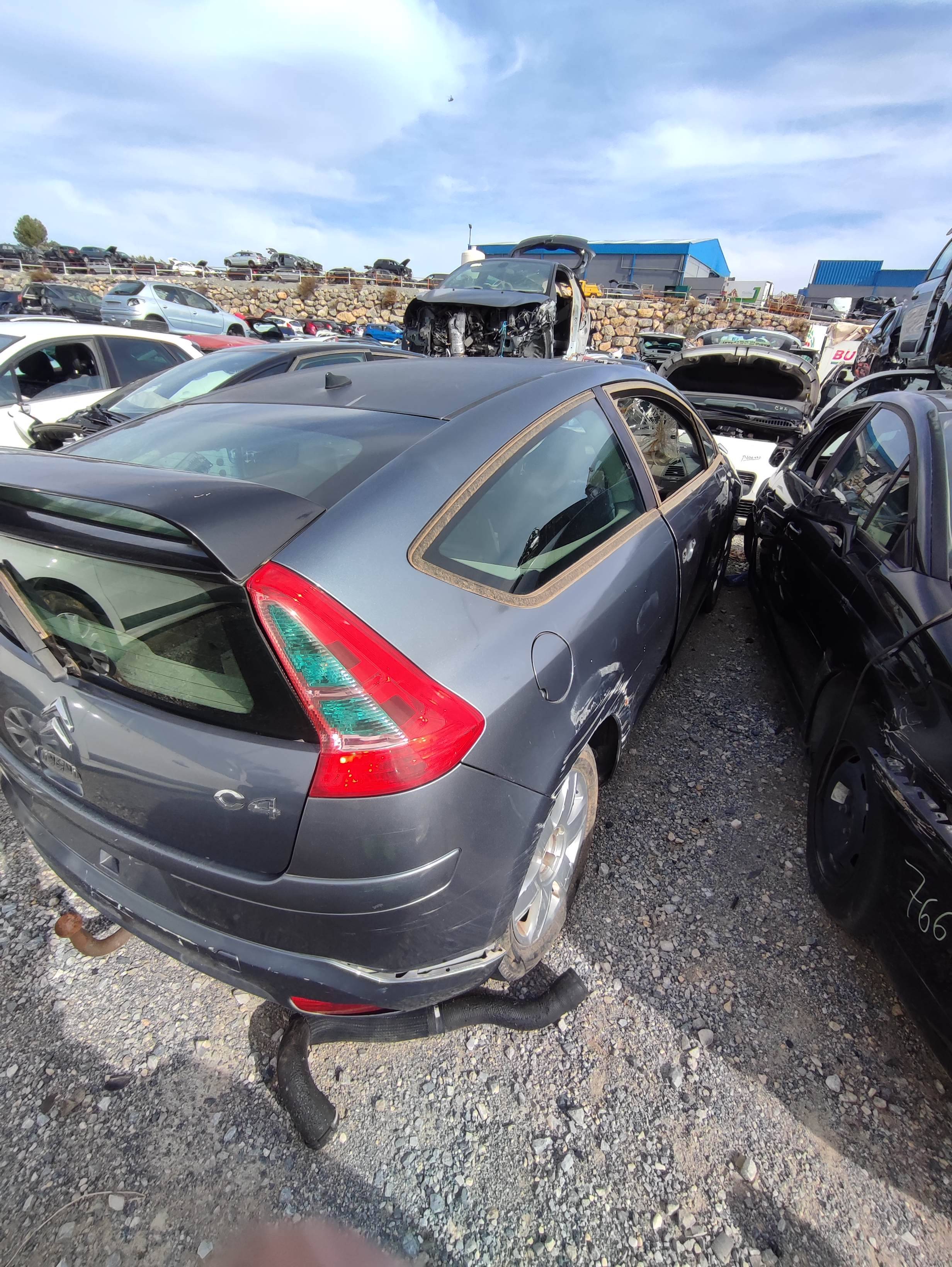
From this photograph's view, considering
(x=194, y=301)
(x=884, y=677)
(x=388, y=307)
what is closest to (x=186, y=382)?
(x=884, y=677)

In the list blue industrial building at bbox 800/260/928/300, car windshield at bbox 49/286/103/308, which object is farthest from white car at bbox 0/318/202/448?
blue industrial building at bbox 800/260/928/300

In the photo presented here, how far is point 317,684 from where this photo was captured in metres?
1.17

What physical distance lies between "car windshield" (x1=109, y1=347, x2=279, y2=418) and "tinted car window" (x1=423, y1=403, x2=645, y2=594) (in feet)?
11.8

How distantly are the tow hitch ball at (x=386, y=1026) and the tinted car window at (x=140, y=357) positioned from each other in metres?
5.97

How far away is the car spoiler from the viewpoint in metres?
1.11

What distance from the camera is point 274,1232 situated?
4.59 feet

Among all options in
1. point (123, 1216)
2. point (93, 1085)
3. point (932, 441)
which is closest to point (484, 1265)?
point (123, 1216)

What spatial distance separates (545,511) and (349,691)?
0.91 m

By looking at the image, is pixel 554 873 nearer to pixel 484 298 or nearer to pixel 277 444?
pixel 277 444

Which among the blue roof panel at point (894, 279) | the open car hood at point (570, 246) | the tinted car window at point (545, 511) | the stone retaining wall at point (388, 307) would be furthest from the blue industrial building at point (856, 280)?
the tinted car window at point (545, 511)

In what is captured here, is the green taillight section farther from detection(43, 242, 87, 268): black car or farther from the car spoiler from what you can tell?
detection(43, 242, 87, 268): black car

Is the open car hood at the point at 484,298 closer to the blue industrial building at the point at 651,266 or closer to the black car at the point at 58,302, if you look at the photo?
the black car at the point at 58,302

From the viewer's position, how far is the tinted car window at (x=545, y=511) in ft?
4.87

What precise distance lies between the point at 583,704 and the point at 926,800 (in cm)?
88
